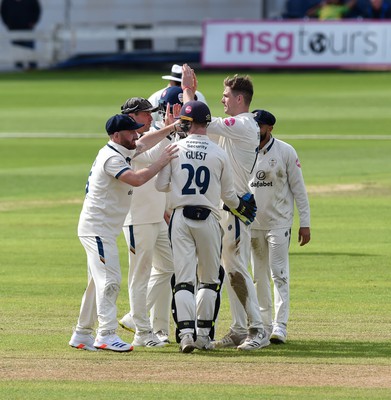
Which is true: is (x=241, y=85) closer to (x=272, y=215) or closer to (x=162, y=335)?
(x=272, y=215)

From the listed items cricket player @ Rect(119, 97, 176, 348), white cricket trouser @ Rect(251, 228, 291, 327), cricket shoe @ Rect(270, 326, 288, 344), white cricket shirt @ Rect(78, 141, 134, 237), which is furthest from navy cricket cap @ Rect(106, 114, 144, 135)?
cricket shoe @ Rect(270, 326, 288, 344)

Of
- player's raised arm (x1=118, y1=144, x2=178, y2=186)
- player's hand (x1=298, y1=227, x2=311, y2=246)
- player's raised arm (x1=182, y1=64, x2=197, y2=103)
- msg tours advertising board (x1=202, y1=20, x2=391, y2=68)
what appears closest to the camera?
player's raised arm (x1=118, y1=144, x2=178, y2=186)

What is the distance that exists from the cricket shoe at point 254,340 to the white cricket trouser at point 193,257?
1.50 feet

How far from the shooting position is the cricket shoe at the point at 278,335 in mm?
10719

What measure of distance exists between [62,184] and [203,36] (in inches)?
824

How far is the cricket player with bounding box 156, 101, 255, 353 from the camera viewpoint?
33.1 feet

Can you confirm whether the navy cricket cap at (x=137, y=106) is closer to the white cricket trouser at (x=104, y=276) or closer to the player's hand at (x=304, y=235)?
the white cricket trouser at (x=104, y=276)

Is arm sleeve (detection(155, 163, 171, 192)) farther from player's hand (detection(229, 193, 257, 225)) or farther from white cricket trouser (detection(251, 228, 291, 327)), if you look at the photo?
white cricket trouser (detection(251, 228, 291, 327))

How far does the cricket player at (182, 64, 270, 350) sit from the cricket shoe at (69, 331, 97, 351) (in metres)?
1.13

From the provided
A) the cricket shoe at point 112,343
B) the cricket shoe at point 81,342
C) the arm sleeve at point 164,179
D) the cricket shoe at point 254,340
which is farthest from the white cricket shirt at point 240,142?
the cricket shoe at point 81,342

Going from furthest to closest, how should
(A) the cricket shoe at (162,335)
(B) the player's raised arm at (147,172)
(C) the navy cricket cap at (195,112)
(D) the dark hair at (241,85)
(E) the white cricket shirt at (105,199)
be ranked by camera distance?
1. (A) the cricket shoe at (162,335)
2. (D) the dark hair at (241,85)
3. (E) the white cricket shirt at (105,199)
4. (C) the navy cricket cap at (195,112)
5. (B) the player's raised arm at (147,172)

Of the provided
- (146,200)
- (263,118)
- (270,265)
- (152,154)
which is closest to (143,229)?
(146,200)

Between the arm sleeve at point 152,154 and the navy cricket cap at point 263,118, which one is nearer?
the arm sleeve at point 152,154

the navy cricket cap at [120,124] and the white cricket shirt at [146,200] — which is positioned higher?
the navy cricket cap at [120,124]
